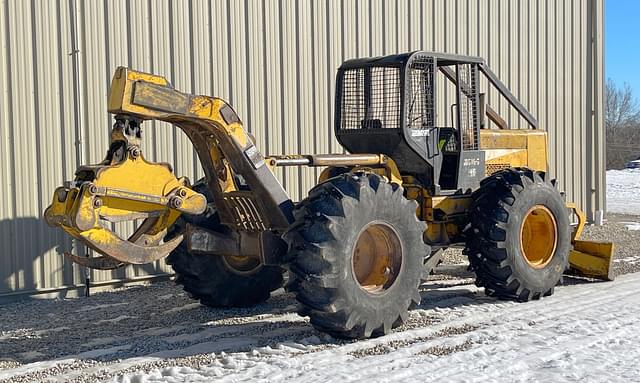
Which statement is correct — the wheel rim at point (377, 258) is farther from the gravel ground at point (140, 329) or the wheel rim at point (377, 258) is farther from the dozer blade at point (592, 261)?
the dozer blade at point (592, 261)

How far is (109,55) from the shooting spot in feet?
32.6

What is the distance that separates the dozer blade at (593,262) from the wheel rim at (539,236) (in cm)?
90

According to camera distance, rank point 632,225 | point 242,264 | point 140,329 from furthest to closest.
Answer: point 632,225 < point 242,264 < point 140,329

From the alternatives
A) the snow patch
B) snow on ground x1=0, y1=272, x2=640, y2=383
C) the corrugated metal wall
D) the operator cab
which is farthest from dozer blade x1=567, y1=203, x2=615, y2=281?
the snow patch

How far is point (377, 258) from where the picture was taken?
7430 millimetres

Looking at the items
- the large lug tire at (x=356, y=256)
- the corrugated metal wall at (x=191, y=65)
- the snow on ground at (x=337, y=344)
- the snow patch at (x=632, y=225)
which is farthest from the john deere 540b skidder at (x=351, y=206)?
the snow patch at (x=632, y=225)

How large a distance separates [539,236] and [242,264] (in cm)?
317

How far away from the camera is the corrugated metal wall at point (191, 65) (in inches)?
367

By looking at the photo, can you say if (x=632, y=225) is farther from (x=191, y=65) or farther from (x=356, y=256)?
(x=356, y=256)

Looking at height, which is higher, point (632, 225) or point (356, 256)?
point (356, 256)

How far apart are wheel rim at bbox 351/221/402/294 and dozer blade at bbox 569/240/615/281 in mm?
3307

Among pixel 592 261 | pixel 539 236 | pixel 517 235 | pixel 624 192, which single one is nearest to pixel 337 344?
pixel 517 235

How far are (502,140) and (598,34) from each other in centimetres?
842

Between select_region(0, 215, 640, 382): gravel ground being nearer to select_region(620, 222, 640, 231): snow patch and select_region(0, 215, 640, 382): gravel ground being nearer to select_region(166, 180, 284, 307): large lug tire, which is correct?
select_region(166, 180, 284, 307): large lug tire
